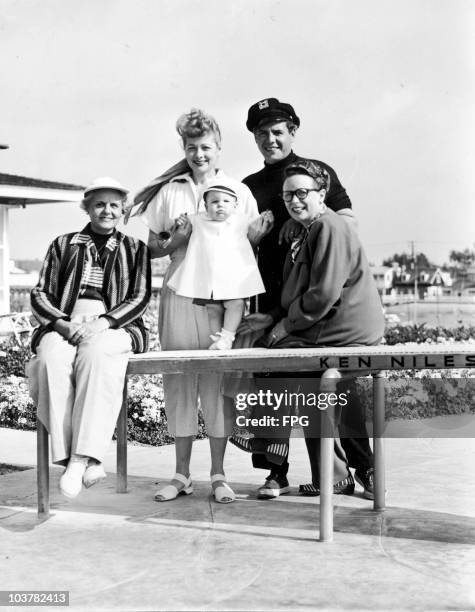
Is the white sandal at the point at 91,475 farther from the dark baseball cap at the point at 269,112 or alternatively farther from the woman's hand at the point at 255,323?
the dark baseball cap at the point at 269,112

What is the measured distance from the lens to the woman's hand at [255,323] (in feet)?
14.0

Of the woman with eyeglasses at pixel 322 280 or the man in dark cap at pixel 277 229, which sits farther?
the man in dark cap at pixel 277 229

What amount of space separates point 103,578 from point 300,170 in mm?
1963

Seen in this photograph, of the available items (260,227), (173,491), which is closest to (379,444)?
(173,491)

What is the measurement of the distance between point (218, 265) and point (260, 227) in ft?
0.95

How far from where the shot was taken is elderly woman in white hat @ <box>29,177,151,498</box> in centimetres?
383

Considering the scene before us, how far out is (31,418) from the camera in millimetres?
6855

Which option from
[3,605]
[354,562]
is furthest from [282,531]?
[3,605]

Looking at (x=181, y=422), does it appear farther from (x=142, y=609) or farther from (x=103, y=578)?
(x=142, y=609)

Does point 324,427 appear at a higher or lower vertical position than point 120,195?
lower

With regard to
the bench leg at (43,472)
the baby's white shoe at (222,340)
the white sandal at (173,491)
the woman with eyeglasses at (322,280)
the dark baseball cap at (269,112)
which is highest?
the dark baseball cap at (269,112)

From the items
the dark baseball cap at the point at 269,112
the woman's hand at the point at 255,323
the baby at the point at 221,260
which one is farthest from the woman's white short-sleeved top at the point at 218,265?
the dark baseball cap at the point at 269,112

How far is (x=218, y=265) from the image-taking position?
165 inches

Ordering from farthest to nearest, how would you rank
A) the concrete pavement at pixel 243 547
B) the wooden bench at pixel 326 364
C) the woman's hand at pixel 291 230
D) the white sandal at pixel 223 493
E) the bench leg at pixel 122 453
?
the bench leg at pixel 122 453 < the white sandal at pixel 223 493 < the woman's hand at pixel 291 230 < the wooden bench at pixel 326 364 < the concrete pavement at pixel 243 547
